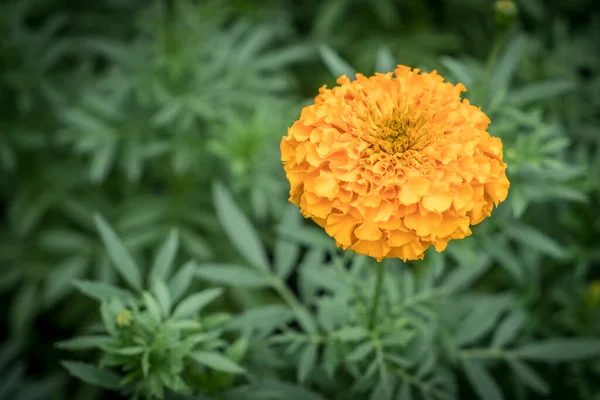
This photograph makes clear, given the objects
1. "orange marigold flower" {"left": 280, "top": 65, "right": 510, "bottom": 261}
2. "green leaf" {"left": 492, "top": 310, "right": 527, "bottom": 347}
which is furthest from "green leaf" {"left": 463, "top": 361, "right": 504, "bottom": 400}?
"orange marigold flower" {"left": 280, "top": 65, "right": 510, "bottom": 261}

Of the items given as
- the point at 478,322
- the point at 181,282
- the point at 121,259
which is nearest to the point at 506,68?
the point at 478,322

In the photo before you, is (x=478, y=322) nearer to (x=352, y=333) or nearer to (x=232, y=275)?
(x=352, y=333)

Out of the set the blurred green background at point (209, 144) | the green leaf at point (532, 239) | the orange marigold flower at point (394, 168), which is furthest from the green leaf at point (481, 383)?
the orange marigold flower at point (394, 168)

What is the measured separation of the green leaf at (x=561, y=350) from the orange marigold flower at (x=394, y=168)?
89 cm

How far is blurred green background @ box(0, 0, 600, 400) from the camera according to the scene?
6.98ft

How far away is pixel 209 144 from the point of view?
221 cm

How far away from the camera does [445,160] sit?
116 cm

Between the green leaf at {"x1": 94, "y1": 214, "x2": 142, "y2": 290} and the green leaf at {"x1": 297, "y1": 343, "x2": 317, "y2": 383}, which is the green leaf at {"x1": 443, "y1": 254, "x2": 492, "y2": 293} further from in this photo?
the green leaf at {"x1": 94, "y1": 214, "x2": 142, "y2": 290}

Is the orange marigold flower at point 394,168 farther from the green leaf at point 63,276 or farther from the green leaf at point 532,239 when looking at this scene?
the green leaf at point 63,276

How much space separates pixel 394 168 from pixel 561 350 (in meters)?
1.08

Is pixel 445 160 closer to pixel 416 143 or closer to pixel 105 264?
pixel 416 143

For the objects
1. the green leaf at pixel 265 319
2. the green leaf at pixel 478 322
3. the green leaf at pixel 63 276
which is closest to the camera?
the green leaf at pixel 265 319

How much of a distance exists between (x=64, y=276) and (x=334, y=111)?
1723mm

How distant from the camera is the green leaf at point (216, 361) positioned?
141 cm
